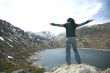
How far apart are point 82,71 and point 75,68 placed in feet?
1.97

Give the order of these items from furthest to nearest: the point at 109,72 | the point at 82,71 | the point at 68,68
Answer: the point at 109,72, the point at 68,68, the point at 82,71

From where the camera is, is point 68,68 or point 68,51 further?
point 68,51

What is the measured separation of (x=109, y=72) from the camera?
14836mm

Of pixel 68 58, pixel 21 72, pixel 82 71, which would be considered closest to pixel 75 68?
pixel 82 71

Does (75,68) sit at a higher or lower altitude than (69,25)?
lower

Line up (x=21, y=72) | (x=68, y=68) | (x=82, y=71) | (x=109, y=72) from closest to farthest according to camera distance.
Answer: (x=82, y=71)
(x=68, y=68)
(x=109, y=72)
(x=21, y=72)

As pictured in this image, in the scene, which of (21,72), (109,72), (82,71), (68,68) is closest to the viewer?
(82,71)

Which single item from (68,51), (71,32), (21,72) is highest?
(71,32)

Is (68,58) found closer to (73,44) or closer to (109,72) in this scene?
(73,44)

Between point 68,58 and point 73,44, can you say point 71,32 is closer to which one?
point 73,44

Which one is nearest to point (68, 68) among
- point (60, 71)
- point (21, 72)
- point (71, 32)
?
point (60, 71)

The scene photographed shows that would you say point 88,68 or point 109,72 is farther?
point 109,72

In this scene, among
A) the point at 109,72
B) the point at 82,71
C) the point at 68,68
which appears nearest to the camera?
the point at 82,71

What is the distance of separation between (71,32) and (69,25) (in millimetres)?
499
